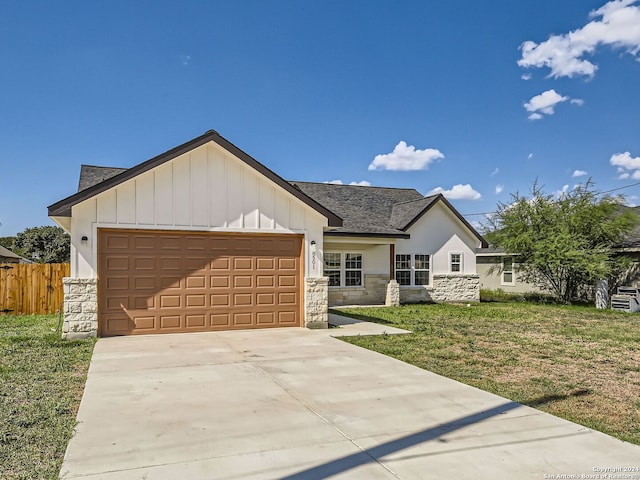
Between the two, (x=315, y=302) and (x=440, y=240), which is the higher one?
(x=440, y=240)

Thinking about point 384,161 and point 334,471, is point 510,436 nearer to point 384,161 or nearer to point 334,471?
Result: point 334,471

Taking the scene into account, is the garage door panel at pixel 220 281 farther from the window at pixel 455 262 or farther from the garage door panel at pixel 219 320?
the window at pixel 455 262

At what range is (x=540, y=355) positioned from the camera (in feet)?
30.8

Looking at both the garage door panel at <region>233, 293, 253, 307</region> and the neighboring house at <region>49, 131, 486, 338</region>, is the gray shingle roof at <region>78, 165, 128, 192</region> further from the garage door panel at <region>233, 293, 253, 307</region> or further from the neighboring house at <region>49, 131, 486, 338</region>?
the garage door panel at <region>233, 293, 253, 307</region>

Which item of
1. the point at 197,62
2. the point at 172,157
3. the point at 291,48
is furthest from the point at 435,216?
the point at 172,157

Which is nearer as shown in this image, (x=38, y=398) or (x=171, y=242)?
(x=38, y=398)

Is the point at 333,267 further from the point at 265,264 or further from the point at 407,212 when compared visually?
the point at 265,264

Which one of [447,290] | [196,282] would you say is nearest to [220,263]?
[196,282]

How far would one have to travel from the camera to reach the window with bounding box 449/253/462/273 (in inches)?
862

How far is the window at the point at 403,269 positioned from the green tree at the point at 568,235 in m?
5.10

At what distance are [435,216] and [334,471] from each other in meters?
18.7

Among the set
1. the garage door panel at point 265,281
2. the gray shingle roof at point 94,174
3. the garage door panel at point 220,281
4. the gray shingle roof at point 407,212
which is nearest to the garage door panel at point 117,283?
the garage door panel at point 220,281

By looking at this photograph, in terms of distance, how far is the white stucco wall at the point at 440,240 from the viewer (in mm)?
21188

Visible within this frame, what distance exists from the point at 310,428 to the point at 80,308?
7.49 meters
